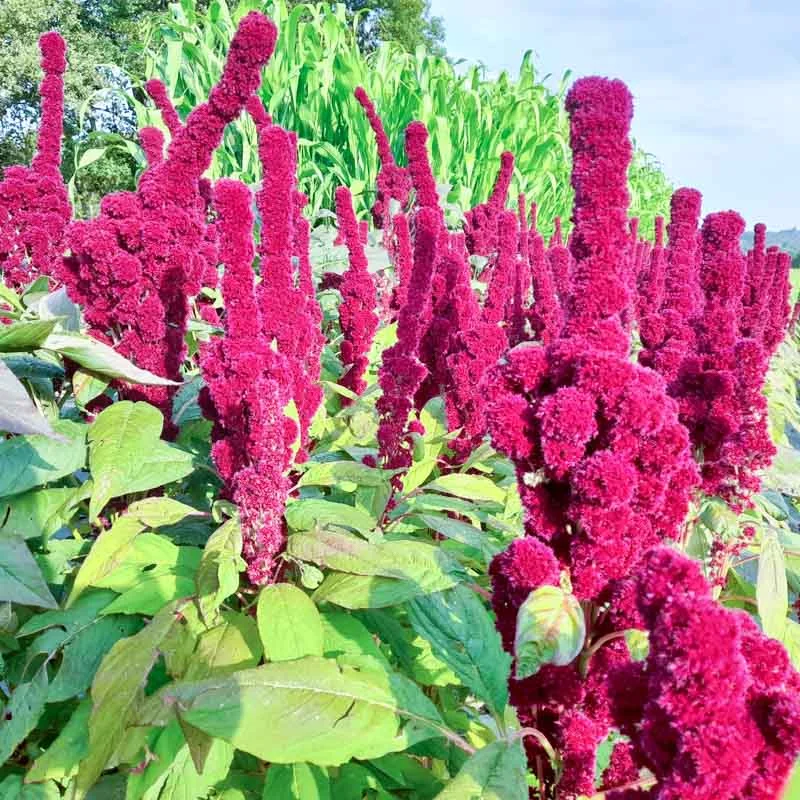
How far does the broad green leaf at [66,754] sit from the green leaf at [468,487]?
0.82 m

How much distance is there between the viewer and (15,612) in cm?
158

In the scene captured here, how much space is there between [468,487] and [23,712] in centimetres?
96

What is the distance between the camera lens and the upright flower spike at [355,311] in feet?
7.93

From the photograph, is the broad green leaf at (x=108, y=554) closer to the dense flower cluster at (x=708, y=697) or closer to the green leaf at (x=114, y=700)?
the green leaf at (x=114, y=700)

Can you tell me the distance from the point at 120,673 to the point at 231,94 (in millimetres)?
1062

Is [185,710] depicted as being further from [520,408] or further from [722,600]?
[722,600]

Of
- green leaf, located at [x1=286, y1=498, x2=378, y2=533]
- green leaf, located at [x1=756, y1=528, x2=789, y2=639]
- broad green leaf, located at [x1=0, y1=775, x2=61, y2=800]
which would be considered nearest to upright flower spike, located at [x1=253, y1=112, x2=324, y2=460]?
green leaf, located at [x1=286, y1=498, x2=378, y2=533]

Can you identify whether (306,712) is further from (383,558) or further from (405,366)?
(405,366)

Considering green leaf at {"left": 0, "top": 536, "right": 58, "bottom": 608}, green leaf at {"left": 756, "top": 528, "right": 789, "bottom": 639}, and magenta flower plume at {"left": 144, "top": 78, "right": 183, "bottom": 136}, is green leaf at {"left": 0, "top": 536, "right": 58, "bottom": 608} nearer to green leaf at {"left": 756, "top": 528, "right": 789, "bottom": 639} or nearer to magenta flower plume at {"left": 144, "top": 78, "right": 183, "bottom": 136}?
green leaf at {"left": 756, "top": 528, "right": 789, "bottom": 639}

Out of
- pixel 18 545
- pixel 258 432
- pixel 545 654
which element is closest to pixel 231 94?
pixel 258 432

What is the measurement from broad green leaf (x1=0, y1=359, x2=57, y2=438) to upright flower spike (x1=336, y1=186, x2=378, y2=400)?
4.77ft

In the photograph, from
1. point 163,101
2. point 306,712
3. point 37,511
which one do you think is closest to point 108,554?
point 37,511

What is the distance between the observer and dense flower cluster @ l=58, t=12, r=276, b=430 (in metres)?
1.48

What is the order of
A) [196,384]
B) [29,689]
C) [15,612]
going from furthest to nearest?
[196,384], [15,612], [29,689]
